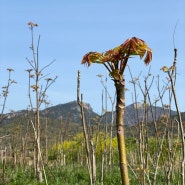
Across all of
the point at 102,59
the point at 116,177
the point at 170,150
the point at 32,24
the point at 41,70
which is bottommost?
the point at 116,177

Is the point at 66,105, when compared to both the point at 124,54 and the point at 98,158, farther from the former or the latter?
the point at 124,54

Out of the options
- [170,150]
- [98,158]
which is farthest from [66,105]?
[170,150]

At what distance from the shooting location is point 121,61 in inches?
46.6

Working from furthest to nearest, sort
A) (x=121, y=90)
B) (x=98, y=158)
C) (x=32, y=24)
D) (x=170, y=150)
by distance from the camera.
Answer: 1. (x=98, y=158)
2. (x=32, y=24)
3. (x=170, y=150)
4. (x=121, y=90)

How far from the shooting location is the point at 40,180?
7.88 m

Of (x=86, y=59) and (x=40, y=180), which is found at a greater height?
(x=86, y=59)

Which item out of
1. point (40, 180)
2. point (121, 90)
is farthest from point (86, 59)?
point (40, 180)

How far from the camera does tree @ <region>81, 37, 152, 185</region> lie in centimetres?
107

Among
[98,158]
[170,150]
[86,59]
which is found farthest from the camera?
[98,158]

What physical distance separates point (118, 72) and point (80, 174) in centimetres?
883

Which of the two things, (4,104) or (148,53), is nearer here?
(148,53)

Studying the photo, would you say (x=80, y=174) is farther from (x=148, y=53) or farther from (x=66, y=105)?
(x=66, y=105)

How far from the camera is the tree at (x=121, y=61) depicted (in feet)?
3.52

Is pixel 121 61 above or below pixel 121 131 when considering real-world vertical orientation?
above
